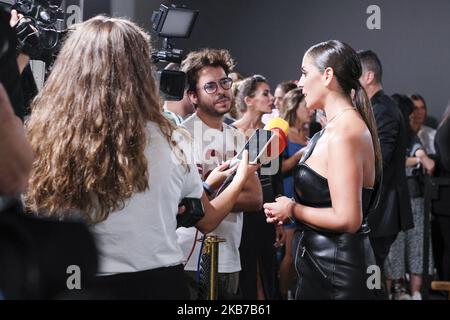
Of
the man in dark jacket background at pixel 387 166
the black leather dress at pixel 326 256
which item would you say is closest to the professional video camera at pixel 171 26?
the black leather dress at pixel 326 256

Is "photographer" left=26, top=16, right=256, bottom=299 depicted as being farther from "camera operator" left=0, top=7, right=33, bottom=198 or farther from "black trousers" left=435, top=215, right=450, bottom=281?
"black trousers" left=435, top=215, right=450, bottom=281

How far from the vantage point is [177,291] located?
1.67 meters

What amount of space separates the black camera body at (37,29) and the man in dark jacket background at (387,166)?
6.38 feet

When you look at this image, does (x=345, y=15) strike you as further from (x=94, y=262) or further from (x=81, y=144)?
(x=94, y=262)

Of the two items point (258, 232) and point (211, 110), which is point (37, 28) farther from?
point (258, 232)

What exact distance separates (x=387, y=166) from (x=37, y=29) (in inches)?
87.7

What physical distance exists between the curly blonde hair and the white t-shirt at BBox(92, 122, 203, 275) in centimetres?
3

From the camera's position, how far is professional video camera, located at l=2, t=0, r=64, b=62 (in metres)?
2.31

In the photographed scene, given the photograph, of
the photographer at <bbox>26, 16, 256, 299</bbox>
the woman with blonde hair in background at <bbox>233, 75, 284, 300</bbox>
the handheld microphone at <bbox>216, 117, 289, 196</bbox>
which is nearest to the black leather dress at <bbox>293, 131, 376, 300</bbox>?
the handheld microphone at <bbox>216, 117, 289, 196</bbox>

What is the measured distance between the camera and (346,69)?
2281 mm

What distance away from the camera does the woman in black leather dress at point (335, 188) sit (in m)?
2.10

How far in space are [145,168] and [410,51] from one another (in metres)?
5.20

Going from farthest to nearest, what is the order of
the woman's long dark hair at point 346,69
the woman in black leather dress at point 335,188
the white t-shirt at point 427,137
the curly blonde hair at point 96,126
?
the white t-shirt at point 427,137
the woman's long dark hair at point 346,69
the woman in black leather dress at point 335,188
the curly blonde hair at point 96,126

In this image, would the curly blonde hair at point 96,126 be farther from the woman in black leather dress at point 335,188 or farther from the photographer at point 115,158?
the woman in black leather dress at point 335,188
